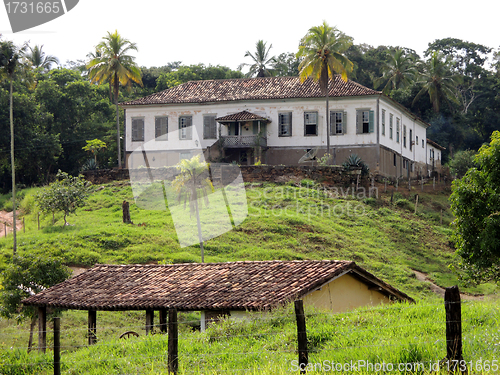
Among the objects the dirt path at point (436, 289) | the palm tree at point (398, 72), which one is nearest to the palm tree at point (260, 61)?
the palm tree at point (398, 72)

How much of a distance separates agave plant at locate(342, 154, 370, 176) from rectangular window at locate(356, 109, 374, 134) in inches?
106

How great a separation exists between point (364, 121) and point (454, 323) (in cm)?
3531

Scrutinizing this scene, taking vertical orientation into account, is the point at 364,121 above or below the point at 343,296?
above

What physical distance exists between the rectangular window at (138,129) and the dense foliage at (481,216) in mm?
30633

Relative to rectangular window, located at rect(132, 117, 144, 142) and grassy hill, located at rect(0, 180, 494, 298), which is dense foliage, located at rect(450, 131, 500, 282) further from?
rectangular window, located at rect(132, 117, 144, 142)

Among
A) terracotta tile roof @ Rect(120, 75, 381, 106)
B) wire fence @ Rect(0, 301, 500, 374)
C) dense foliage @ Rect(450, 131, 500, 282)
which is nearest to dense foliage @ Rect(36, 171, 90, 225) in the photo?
terracotta tile roof @ Rect(120, 75, 381, 106)

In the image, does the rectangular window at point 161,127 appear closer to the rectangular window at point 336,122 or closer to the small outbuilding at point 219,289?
the rectangular window at point 336,122

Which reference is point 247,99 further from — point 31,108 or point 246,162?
point 31,108

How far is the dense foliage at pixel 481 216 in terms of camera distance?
17531 mm

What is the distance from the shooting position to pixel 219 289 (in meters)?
16.0

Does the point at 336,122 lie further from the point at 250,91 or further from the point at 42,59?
the point at 42,59

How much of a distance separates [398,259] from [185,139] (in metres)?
20.1

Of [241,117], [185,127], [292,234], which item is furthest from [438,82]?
[292,234]

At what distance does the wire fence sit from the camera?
28.8ft
